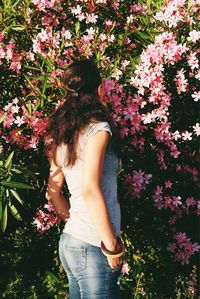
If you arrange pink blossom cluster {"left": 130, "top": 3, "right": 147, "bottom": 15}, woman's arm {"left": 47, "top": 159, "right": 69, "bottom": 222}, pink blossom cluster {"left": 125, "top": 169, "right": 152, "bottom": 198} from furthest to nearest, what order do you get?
pink blossom cluster {"left": 130, "top": 3, "right": 147, "bottom": 15} < pink blossom cluster {"left": 125, "top": 169, "right": 152, "bottom": 198} < woman's arm {"left": 47, "top": 159, "right": 69, "bottom": 222}

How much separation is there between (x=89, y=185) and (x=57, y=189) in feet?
1.55

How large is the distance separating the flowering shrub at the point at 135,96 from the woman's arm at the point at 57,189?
2.60 ft

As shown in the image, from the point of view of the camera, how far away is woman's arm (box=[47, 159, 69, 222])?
193cm

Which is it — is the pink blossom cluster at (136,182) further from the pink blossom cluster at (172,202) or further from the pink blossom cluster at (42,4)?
the pink blossom cluster at (42,4)

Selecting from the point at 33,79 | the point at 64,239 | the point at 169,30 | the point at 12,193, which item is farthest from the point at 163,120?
the point at 64,239

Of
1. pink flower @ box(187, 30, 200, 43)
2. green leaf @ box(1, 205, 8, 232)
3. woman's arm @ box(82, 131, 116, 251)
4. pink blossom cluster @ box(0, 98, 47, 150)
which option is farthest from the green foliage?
pink flower @ box(187, 30, 200, 43)

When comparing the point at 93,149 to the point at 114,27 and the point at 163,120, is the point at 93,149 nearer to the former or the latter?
the point at 163,120

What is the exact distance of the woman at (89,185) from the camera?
5.21ft

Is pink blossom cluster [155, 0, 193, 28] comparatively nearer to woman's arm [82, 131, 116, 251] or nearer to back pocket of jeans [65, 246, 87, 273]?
woman's arm [82, 131, 116, 251]

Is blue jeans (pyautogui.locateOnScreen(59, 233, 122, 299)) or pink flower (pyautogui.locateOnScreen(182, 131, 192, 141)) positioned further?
pink flower (pyautogui.locateOnScreen(182, 131, 192, 141))

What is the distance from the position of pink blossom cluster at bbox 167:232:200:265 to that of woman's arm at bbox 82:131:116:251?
59.6 inches

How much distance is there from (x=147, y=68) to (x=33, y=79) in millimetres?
770

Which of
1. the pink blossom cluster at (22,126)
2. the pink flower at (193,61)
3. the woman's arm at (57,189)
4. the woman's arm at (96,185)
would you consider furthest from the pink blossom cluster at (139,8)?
the woman's arm at (96,185)

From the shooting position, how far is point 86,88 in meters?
1.74
